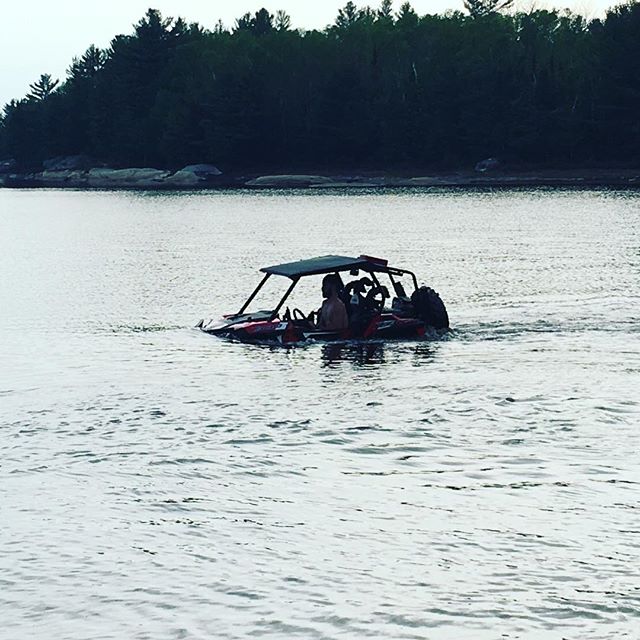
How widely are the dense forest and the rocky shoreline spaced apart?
188cm

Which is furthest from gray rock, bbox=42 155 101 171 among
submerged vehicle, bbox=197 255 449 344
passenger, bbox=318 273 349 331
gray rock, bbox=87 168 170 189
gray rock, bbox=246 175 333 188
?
passenger, bbox=318 273 349 331

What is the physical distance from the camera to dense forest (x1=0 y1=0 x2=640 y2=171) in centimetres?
11888

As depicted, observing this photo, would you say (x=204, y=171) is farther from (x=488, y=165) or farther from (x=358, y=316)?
(x=358, y=316)

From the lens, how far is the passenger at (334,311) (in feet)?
103

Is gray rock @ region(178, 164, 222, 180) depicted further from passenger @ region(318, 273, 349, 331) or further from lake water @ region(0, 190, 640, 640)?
passenger @ region(318, 273, 349, 331)

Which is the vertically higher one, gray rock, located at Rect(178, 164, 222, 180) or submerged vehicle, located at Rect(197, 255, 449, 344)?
gray rock, located at Rect(178, 164, 222, 180)

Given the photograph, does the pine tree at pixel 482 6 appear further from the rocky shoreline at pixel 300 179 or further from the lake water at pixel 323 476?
the lake water at pixel 323 476

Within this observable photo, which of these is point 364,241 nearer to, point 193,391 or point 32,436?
point 193,391

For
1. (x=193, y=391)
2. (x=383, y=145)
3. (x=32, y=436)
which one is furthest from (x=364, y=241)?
(x=383, y=145)

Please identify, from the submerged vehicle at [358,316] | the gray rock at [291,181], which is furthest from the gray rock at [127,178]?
the submerged vehicle at [358,316]

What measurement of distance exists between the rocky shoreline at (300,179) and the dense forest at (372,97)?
1.88 meters

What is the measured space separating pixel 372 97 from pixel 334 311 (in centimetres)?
10674

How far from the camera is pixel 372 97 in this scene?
136 metres

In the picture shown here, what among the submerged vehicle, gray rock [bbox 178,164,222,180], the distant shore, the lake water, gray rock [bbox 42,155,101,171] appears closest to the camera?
the lake water
